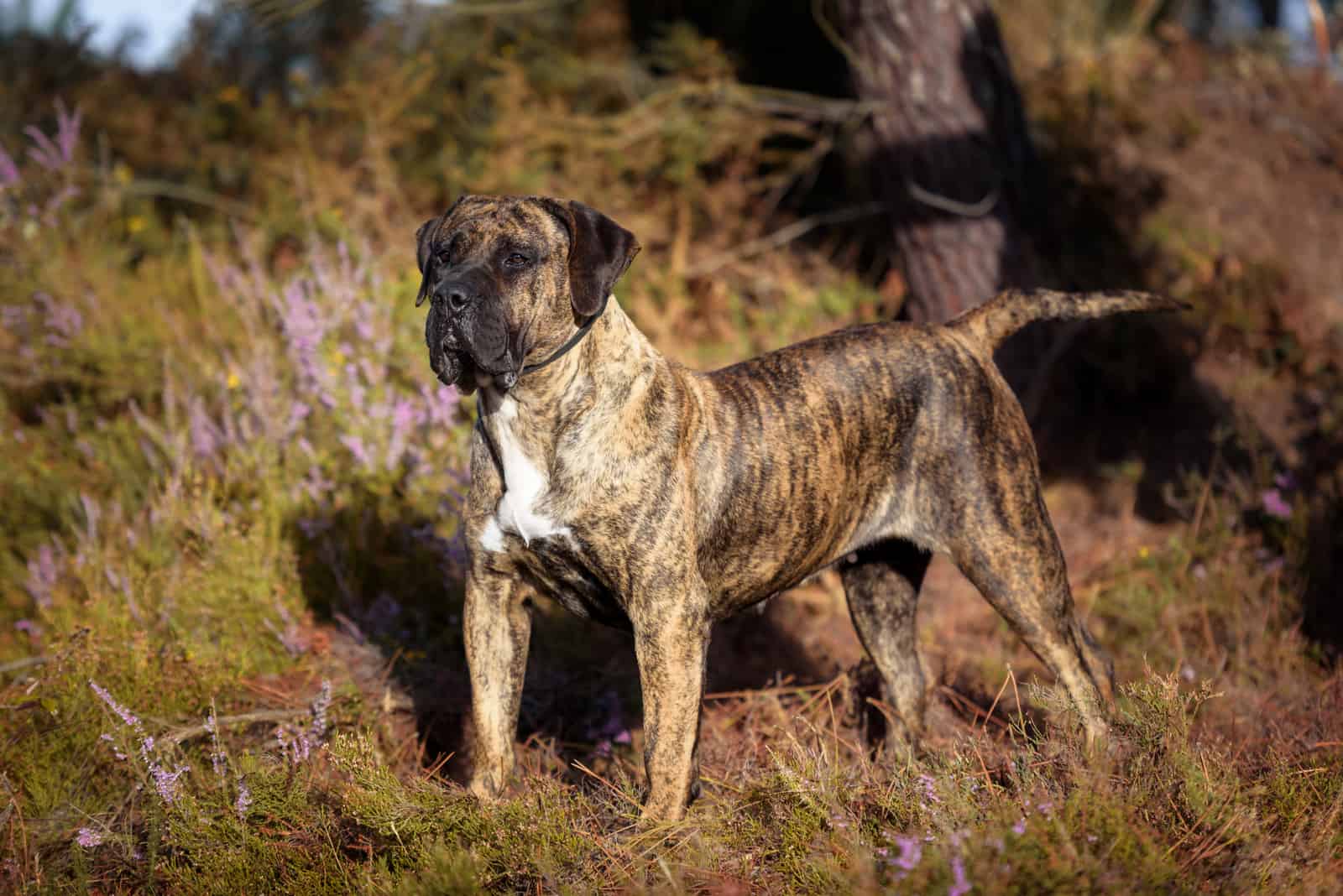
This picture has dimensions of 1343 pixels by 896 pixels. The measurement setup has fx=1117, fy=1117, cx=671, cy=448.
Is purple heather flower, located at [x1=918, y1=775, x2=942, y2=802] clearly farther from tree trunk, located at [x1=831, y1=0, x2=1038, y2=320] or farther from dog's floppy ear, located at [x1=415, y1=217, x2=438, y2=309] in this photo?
tree trunk, located at [x1=831, y1=0, x2=1038, y2=320]

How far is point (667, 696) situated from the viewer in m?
3.38

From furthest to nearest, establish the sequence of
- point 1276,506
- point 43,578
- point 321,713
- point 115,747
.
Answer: point 1276,506 < point 43,578 < point 321,713 < point 115,747

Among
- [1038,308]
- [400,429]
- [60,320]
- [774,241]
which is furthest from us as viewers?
Result: [774,241]

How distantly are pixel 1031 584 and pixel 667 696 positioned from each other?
4.71 feet

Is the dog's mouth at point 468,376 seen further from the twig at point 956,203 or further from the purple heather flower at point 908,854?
the twig at point 956,203

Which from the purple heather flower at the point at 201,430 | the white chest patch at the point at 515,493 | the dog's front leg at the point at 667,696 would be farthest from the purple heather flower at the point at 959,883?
the purple heather flower at the point at 201,430

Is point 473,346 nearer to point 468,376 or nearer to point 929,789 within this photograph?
point 468,376

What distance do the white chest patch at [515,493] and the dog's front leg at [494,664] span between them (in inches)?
8.0

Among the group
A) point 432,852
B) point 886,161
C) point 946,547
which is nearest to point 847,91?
point 886,161

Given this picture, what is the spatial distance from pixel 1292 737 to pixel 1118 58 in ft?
22.6

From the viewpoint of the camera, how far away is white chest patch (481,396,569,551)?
3332 mm

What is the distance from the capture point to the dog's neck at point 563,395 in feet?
11.1

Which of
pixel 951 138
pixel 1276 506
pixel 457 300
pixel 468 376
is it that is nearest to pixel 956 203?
pixel 951 138

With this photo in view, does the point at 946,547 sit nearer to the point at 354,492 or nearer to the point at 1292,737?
the point at 1292,737
